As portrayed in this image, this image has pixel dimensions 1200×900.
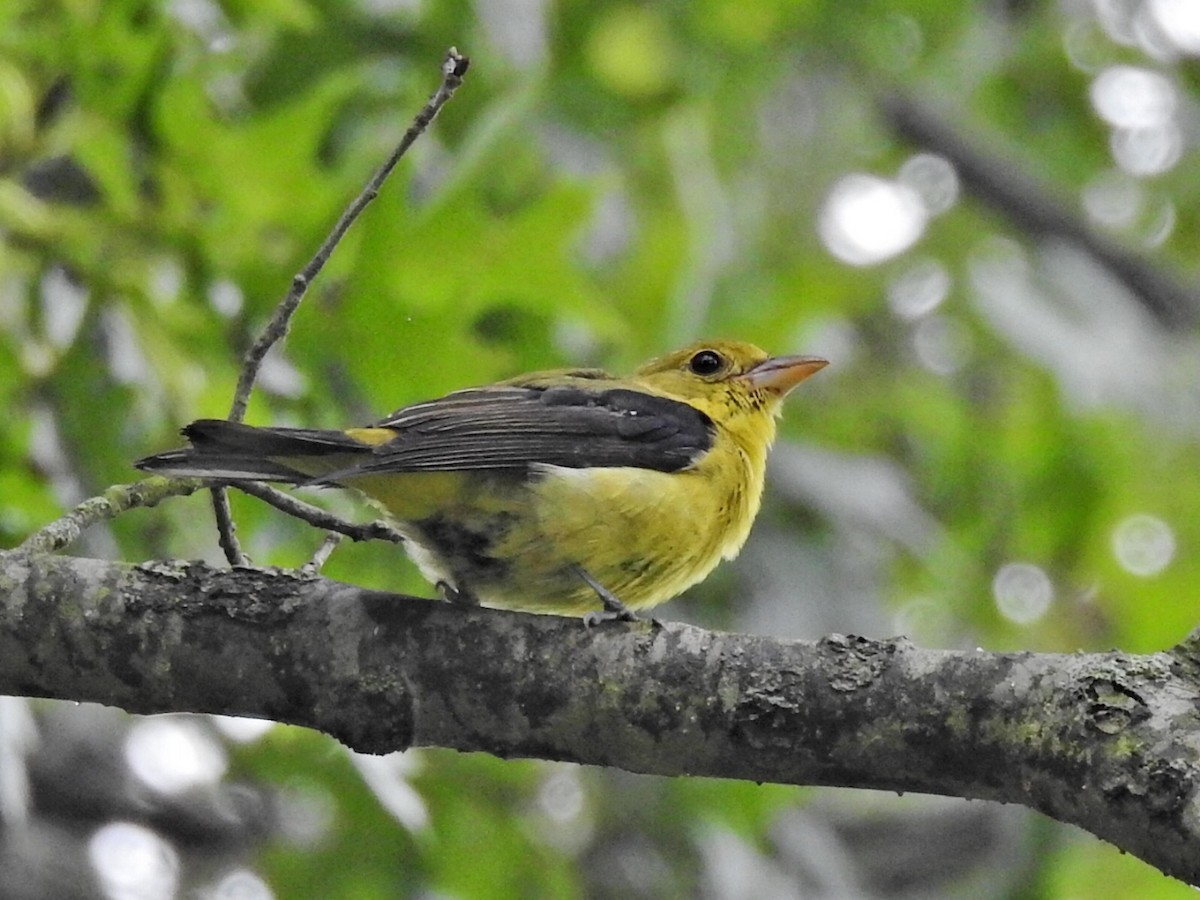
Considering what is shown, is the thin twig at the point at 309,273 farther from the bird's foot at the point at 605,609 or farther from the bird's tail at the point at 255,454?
the bird's foot at the point at 605,609

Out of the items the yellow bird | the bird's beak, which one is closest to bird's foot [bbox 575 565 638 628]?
the yellow bird

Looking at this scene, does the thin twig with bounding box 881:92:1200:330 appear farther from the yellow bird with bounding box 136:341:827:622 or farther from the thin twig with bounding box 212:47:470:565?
the thin twig with bounding box 212:47:470:565

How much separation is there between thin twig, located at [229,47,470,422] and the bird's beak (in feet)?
7.60

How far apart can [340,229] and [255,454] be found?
Result: 0.63m

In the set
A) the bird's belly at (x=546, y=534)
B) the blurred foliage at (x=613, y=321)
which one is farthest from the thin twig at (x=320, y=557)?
the blurred foliage at (x=613, y=321)

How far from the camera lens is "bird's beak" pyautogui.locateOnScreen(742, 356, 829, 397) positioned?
5.29m

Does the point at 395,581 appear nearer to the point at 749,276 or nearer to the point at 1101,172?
the point at 749,276

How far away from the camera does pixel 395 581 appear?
Answer: 4.95m

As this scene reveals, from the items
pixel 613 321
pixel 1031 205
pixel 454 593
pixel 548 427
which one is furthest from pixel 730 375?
pixel 1031 205

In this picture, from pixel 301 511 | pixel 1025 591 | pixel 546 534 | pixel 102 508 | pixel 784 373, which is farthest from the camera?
pixel 1025 591

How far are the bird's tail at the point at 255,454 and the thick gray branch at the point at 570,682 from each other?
0.79ft

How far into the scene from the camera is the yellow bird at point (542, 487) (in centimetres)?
389

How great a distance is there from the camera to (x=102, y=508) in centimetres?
324

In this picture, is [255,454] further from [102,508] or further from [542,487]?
[542,487]
